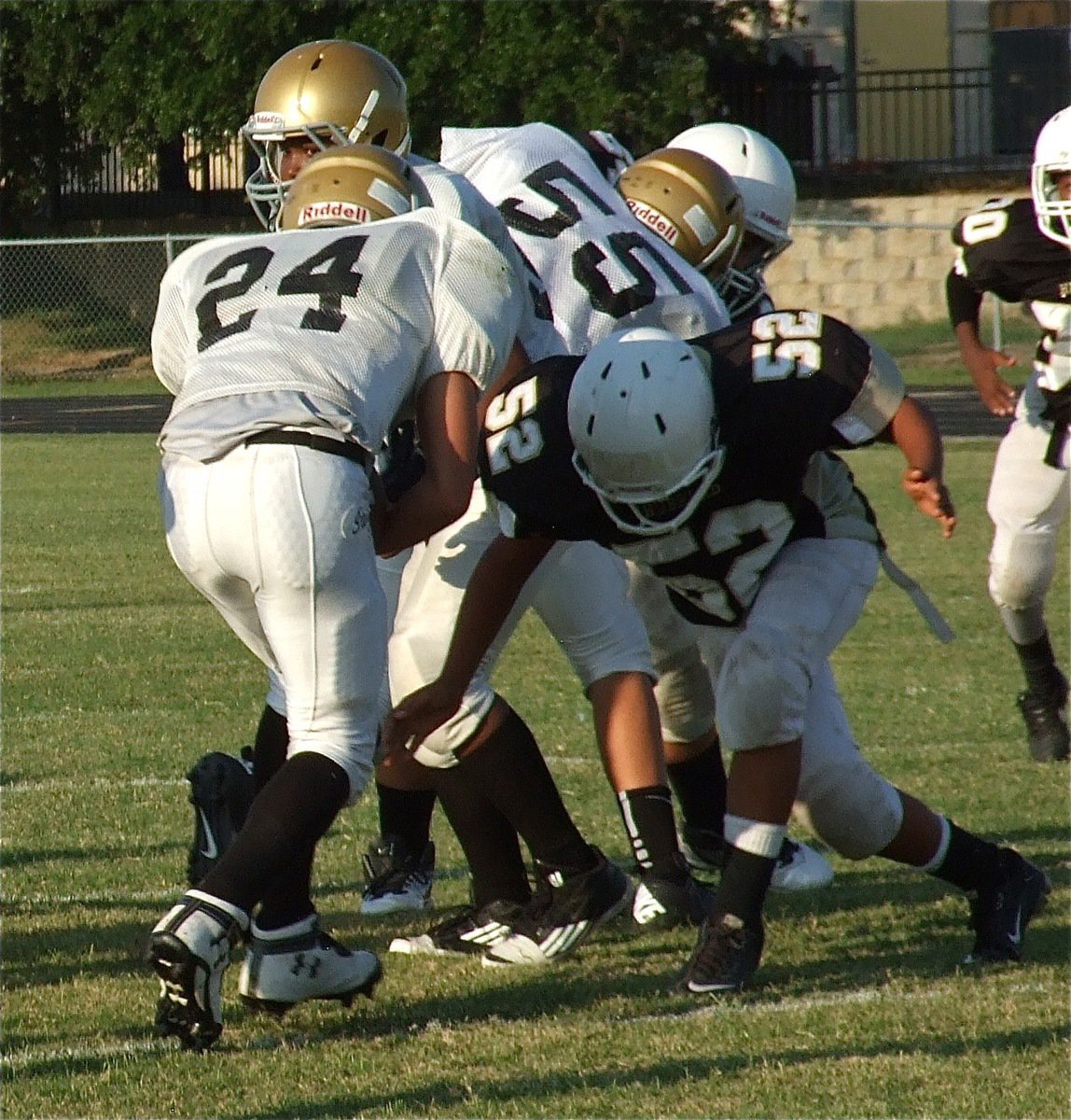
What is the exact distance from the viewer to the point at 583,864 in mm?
4402

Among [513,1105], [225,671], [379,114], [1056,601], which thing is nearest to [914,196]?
[1056,601]

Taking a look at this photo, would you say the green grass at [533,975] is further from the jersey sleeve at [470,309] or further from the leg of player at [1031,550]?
the jersey sleeve at [470,309]

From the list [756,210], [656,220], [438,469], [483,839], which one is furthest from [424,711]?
[756,210]

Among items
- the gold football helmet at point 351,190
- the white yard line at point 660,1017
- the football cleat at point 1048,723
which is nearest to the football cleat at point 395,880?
the white yard line at point 660,1017

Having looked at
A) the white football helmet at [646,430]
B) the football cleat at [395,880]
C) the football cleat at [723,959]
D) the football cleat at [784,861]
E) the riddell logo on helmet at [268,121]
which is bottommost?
the football cleat at [784,861]

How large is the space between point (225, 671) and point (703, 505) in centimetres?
409

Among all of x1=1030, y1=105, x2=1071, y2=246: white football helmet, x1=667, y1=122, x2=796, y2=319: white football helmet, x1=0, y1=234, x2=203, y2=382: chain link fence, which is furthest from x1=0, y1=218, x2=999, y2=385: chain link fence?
x1=667, y1=122, x2=796, y2=319: white football helmet

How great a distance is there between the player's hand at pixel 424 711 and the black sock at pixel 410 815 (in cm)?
67

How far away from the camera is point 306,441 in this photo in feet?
11.9

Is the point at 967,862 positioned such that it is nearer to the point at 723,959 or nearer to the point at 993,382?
the point at 723,959

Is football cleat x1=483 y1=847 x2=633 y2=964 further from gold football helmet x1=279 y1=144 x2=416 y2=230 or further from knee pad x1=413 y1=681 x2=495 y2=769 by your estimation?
gold football helmet x1=279 y1=144 x2=416 y2=230

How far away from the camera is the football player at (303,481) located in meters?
3.61

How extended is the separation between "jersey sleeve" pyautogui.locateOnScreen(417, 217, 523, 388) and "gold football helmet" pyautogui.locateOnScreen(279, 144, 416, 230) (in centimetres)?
18

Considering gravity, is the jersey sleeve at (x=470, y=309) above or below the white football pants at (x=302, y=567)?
above
